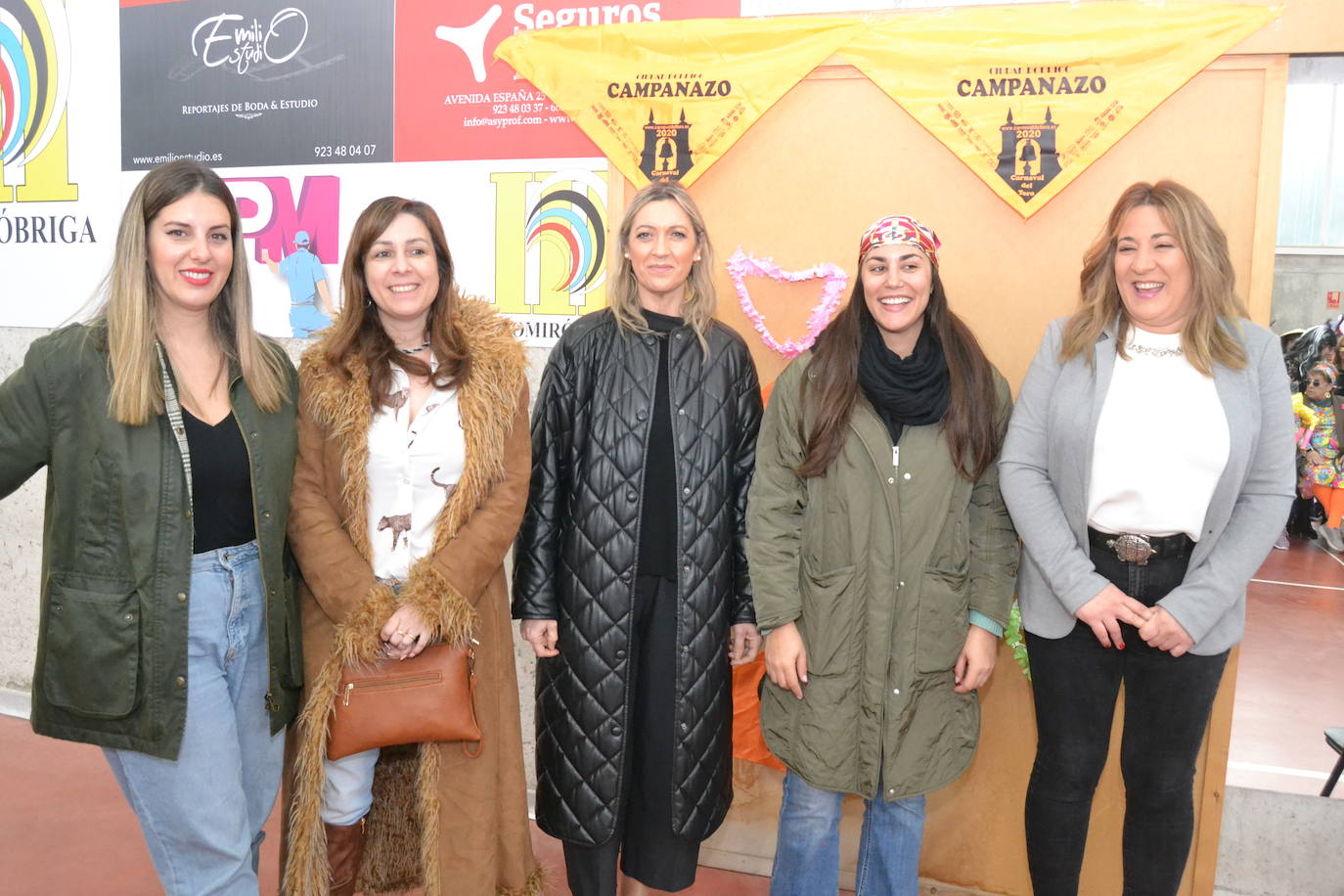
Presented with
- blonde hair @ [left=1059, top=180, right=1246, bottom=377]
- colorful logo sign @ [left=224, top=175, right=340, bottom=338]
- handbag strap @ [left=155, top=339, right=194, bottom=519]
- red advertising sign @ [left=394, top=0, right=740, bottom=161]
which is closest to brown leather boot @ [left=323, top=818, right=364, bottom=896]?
handbag strap @ [left=155, top=339, right=194, bottom=519]

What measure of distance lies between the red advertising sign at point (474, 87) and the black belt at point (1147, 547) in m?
1.91

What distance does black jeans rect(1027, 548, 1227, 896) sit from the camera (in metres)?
2.03

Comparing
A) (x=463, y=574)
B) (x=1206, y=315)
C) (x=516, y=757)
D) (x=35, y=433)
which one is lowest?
(x=516, y=757)

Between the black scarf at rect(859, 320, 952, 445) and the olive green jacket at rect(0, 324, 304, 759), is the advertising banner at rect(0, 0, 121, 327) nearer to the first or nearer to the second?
the olive green jacket at rect(0, 324, 304, 759)

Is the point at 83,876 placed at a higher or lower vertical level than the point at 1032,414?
lower

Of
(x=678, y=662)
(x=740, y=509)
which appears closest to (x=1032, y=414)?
(x=740, y=509)

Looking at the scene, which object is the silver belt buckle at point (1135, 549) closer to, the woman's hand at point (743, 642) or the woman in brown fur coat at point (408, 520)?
the woman's hand at point (743, 642)

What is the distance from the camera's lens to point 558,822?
221 cm

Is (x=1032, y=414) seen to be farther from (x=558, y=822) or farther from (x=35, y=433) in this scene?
(x=35, y=433)

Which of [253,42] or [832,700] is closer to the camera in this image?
[832,700]

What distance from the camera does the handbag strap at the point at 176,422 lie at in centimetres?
175

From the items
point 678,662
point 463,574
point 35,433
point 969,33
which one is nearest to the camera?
point 35,433

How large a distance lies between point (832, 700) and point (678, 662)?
1.17 ft

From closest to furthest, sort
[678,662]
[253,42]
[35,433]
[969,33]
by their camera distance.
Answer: [35,433]
[678,662]
[969,33]
[253,42]
